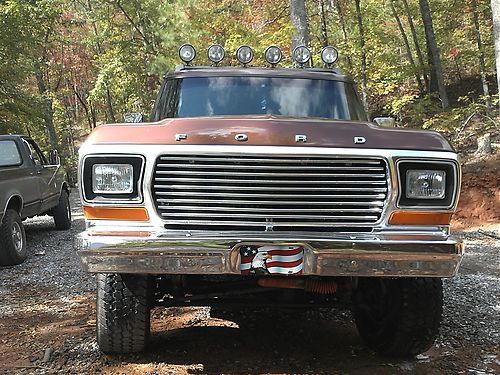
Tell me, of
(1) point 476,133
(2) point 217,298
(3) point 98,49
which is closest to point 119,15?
(3) point 98,49

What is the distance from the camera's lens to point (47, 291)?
5.54 m

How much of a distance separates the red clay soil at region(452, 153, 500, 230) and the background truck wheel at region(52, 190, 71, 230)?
7274mm

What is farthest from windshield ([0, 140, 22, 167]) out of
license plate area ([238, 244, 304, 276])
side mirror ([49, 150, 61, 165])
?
license plate area ([238, 244, 304, 276])

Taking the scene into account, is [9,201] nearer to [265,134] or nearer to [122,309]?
[122,309]

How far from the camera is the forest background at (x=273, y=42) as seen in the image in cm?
1416

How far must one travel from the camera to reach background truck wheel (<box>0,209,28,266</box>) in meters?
6.70

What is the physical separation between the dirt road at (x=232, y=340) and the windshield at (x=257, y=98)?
69.0 inches

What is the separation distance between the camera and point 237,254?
2.83m

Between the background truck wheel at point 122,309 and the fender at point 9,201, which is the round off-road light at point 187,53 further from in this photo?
the fender at point 9,201

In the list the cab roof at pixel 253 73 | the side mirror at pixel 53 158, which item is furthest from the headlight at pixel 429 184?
the side mirror at pixel 53 158

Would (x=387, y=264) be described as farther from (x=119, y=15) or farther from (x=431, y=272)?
(x=119, y=15)

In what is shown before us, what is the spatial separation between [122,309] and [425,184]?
201 cm

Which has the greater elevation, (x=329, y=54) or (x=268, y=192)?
(x=329, y=54)

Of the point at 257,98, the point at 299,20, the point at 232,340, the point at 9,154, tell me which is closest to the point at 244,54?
the point at 257,98
